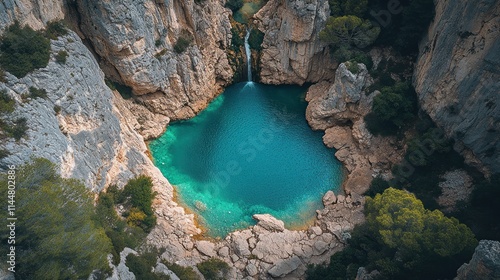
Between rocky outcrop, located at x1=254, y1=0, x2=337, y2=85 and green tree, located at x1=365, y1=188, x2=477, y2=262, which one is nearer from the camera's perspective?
green tree, located at x1=365, y1=188, x2=477, y2=262

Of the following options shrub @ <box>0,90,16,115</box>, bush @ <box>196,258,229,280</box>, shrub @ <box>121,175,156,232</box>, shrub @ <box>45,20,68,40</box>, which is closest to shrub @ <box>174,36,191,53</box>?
shrub @ <box>45,20,68,40</box>

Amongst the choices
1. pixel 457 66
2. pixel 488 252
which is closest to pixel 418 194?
pixel 457 66

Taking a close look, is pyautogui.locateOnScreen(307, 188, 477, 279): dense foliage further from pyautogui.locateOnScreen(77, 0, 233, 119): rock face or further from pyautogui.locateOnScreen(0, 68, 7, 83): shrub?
pyautogui.locateOnScreen(0, 68, 7, 83): shrub

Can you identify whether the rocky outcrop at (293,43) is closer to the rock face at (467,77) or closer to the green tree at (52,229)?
the rock face at (467,77)

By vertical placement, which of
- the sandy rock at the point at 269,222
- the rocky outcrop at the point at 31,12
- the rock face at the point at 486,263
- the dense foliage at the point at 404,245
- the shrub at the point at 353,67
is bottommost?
the sandy rock at the point at 269,222

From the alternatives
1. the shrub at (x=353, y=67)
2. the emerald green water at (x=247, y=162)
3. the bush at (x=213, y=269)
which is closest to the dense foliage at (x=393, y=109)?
the shrub at (x=353, y=67)

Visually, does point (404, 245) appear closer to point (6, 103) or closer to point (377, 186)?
point (377, 186)
